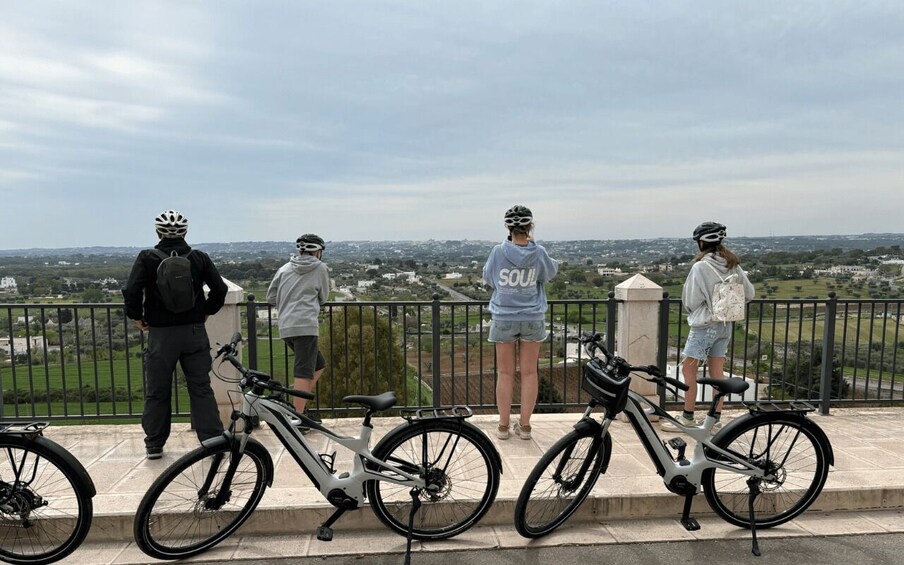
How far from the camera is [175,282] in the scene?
4219 mm

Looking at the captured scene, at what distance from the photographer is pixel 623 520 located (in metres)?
3.95

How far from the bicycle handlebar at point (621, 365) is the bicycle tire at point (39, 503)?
3204 mm

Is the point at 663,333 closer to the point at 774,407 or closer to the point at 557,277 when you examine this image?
the point at 557,277


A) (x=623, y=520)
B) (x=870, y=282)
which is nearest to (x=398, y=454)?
(x=623, y=520)

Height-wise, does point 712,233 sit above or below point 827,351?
above

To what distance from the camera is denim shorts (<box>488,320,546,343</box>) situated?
4.93m

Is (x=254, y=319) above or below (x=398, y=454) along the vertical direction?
above

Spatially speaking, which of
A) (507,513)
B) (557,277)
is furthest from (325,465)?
(557,277)

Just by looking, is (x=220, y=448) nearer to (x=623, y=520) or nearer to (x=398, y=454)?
(x=398, y=454)

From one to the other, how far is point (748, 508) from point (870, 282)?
761cm

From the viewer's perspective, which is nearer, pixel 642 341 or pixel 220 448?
pixel 220 448

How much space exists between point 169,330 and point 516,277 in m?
2.90

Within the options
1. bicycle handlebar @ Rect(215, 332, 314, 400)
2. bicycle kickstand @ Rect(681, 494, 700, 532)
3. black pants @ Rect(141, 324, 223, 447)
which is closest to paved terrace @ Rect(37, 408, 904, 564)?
bicycle kickstand @ Rect(681, 494, 700, 532)

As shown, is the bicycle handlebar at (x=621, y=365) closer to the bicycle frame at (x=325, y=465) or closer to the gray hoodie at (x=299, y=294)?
the bicycle frame at (x=325, y=465)
